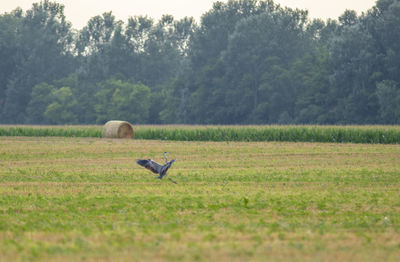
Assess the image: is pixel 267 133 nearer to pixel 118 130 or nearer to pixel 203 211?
pixel 118 130

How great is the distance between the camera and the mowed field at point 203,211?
10586 mm

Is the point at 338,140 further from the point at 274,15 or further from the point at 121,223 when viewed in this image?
the point at 274,15

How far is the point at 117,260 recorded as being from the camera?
384 inches

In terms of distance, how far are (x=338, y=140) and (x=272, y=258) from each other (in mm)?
34328

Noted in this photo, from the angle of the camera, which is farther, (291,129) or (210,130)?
(210,130)

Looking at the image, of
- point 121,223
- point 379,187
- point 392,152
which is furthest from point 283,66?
point 121,223

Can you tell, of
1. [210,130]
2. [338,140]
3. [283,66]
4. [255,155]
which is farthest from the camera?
[283,66]

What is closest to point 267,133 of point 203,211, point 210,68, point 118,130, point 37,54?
point 118,130

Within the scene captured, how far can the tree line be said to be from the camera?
7756 centimetres

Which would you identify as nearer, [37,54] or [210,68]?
[210,68]

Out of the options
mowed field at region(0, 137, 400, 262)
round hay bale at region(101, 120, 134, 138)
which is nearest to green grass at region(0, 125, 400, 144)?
round hay bale at region(101, 120, 134, 138)

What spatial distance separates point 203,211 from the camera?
14891 millimetres

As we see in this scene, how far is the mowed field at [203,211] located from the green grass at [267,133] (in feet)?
50.6

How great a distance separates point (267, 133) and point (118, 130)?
10382mm
